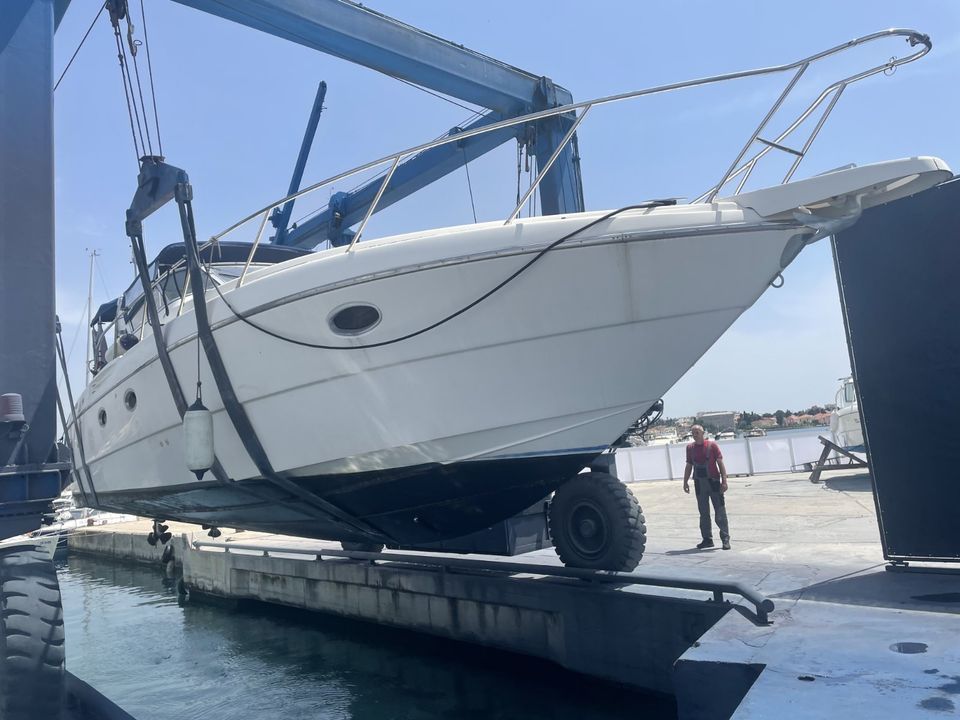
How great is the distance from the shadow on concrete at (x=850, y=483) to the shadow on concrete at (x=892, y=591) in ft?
17.1

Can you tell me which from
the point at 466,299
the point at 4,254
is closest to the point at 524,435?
the point at 466,299

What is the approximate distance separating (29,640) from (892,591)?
4594 mm

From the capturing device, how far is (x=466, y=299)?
400cm

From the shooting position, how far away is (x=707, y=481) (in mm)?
6133

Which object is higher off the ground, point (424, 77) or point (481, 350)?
point (424, 77)

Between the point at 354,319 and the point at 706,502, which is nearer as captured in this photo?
the point at 354,319

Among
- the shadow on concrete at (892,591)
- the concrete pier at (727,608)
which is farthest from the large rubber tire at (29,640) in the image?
the shadow on concrete at (892,591)

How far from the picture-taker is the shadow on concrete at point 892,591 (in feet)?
12.0

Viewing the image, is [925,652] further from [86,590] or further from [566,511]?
[86,590]

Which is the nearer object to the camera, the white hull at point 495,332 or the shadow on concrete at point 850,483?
the white hull at point 495,332

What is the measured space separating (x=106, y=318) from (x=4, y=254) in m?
4.02

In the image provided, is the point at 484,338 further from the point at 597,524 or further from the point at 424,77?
the point at 424,77

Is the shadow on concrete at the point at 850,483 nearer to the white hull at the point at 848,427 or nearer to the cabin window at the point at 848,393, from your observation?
the white hull at the point at 848,427

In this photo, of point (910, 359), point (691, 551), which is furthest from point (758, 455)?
point (910, 359)
